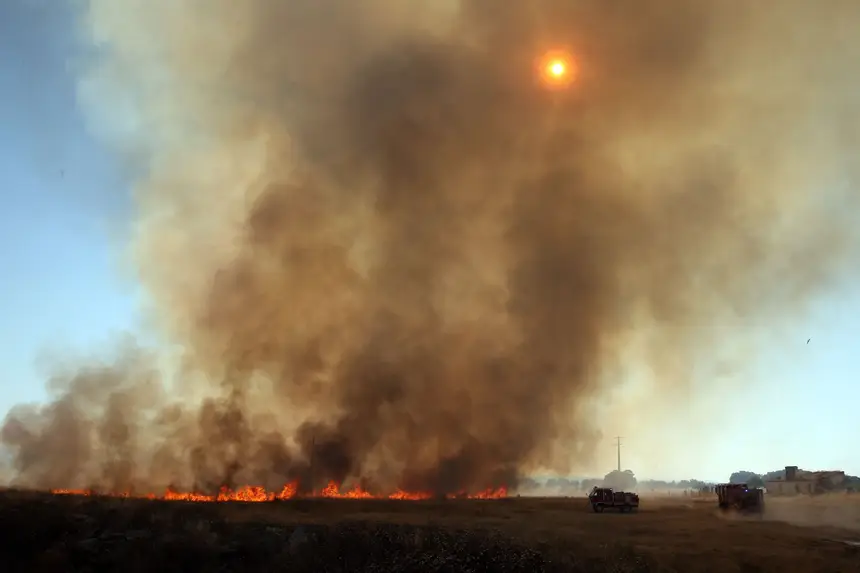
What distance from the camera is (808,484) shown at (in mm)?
88312

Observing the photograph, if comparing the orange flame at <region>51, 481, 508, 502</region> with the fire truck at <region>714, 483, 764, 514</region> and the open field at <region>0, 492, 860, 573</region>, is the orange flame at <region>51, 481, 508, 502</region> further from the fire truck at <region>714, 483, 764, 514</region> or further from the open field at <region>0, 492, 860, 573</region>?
the fire truck at <region>714, 483, 764, 514</region>

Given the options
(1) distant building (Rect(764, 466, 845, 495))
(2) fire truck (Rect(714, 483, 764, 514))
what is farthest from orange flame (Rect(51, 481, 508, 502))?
(1) distant building (Rect(764, 466, 845, 495))

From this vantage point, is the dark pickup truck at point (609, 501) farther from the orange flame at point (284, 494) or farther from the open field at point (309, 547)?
the open field at point (309, 547)

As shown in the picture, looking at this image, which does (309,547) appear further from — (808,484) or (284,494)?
(808,484)

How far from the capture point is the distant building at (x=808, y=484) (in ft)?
287

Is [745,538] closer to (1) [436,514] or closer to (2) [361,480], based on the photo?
(1) [436,514]

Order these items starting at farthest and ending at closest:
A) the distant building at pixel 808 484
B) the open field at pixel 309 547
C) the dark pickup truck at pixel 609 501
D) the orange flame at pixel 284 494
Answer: the distant building at pixel 808 484, the dark pickup truck at pixel 609 501, the orange flame at pixel 284 494, the open field at pixel 309 547

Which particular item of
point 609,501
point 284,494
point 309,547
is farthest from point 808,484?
point 309,547

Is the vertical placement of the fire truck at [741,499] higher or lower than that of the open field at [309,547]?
lower

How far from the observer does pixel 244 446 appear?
171 feet

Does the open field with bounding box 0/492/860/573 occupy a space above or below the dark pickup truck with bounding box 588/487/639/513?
above

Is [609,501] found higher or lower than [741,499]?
lower

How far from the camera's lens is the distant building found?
3447 inches

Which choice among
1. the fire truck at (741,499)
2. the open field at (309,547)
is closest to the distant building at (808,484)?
the fire truck at (741,499)
